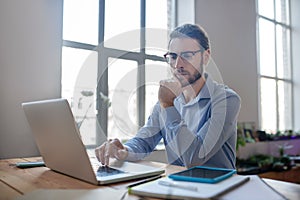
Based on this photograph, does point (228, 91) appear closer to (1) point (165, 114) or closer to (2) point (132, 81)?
(1) point (165, 114)

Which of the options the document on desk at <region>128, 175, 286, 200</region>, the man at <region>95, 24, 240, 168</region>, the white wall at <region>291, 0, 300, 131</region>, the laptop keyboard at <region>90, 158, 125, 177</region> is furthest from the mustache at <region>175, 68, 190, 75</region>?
the white wall at <region>291, 0, 300, 131</region>

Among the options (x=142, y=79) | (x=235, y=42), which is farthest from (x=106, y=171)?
(x=235, y=42)

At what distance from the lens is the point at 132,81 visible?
4.60 feet

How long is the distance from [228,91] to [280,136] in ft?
9.38

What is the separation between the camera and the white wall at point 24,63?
5.13ft

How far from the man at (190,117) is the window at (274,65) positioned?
2719mm

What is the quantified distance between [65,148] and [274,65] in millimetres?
4093

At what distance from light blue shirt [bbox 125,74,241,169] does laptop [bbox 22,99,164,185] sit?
20 cm

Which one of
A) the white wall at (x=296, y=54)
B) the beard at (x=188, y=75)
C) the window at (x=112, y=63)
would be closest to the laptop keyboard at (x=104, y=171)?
the window at (x=112, y=63)

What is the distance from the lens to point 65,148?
75 cm

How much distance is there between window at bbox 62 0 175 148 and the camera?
4.45ft

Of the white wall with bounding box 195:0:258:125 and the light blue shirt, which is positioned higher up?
the white wall with bounding box 195:0:258:125

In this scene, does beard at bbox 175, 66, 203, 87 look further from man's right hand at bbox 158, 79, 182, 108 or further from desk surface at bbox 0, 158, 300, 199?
desk surface at bbox 0, 158, 300, 199

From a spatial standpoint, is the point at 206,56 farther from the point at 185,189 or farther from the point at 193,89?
the point at 185,189
